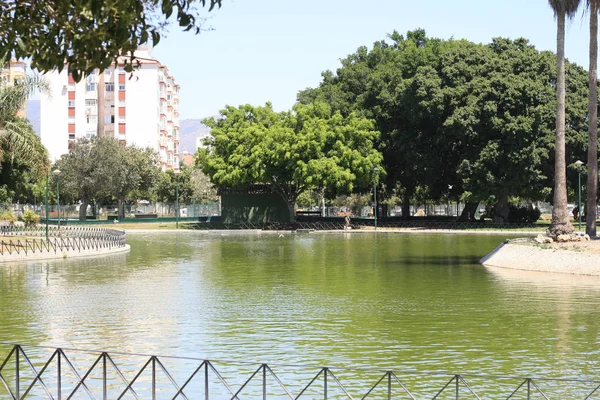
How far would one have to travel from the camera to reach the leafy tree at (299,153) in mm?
73438

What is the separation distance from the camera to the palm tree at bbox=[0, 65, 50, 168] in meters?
44.0

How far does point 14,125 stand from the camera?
46625mm

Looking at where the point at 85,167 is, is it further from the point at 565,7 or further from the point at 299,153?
the point at 565,7

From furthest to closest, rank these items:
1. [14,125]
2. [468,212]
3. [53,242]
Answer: [468,212] < [53,242] < [14,125]

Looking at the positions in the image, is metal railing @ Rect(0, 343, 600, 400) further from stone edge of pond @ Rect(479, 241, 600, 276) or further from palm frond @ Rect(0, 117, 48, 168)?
palm frond @ Rect(0, 117, 48, 168)

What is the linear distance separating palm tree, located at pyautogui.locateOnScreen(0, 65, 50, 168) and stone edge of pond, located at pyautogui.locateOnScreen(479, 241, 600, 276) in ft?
75.9

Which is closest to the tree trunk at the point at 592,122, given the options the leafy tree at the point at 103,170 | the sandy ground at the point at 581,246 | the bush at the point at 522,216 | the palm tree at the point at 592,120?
the palm tree at the point at 592,120

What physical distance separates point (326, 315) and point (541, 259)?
15512mm

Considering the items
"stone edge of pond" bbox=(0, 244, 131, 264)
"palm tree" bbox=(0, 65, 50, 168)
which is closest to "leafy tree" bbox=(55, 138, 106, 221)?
"palm tree" bbox=(0, 65, 50, 168)

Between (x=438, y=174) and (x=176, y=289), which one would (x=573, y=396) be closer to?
(x=176, y=289)

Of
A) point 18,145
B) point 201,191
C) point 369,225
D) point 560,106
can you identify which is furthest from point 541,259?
point 201,191

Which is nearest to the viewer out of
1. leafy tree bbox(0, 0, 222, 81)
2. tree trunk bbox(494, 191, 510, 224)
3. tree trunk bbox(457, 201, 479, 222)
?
leafy tree bbox(0, 0, 222, 81)

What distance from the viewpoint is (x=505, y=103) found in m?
69.0

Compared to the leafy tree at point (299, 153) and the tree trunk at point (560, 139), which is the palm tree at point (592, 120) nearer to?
the tree trunk at point (560, 139)
